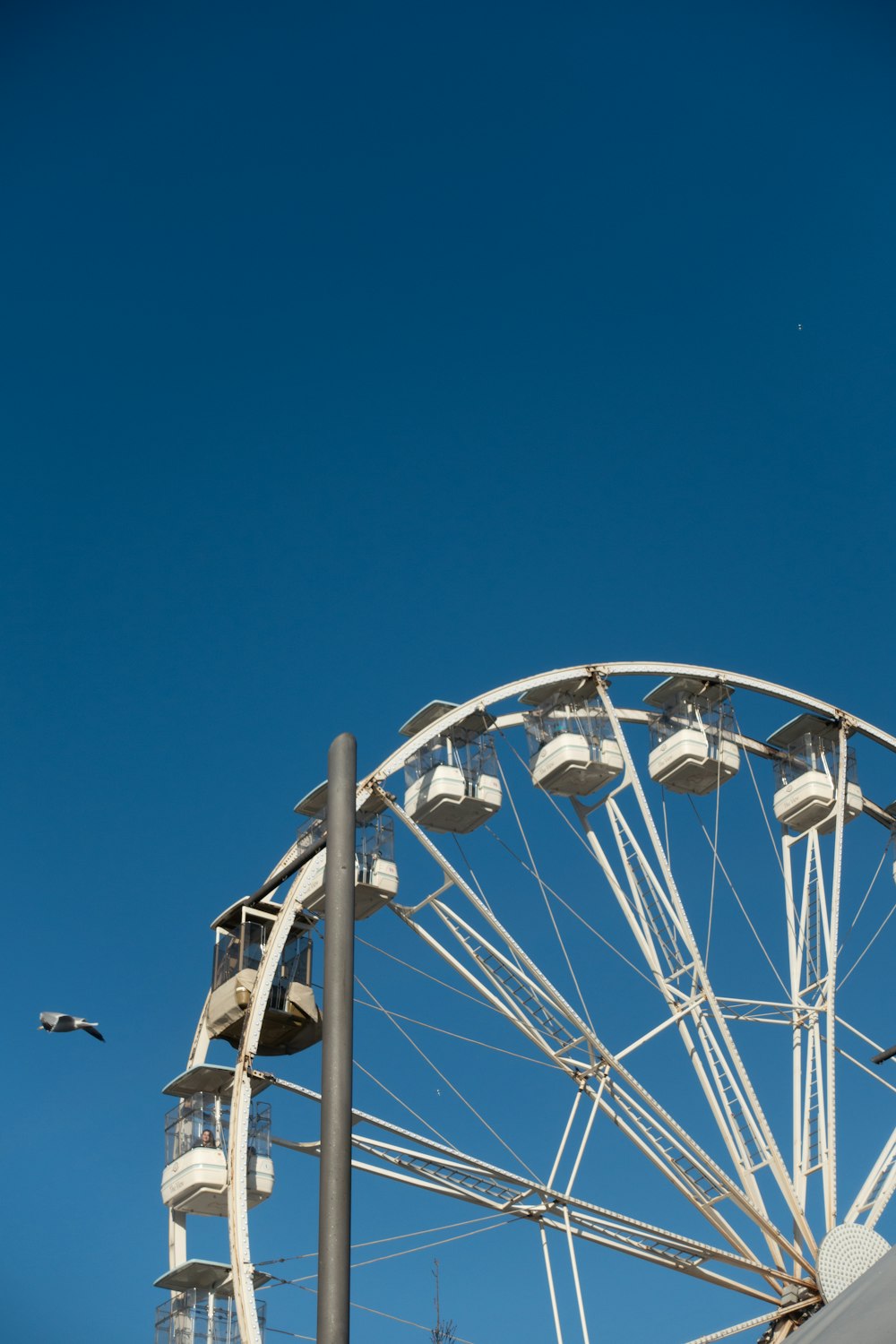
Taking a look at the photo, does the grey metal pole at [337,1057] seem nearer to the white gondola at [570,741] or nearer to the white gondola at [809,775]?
the white gondola at [570,741]

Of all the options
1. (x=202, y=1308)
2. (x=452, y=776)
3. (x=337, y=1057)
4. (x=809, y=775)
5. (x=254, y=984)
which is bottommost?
(x=337, y=1057)

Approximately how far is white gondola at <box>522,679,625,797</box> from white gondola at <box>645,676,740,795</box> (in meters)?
1.83

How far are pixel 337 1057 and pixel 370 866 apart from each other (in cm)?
2014

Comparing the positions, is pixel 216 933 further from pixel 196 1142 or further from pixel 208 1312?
pixel 208 1312

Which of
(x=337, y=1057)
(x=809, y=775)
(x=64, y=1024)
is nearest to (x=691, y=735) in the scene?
(x=809, y=775)

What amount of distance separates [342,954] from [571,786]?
2154cm

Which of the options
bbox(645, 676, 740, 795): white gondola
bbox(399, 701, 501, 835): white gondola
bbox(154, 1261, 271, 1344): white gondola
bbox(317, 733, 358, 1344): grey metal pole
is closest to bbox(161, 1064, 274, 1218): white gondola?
bbox(154, 1261, 271, 1344): white gondola

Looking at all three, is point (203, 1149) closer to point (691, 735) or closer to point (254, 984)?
point (254, 984)

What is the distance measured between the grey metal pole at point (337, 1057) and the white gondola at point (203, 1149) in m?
17.5

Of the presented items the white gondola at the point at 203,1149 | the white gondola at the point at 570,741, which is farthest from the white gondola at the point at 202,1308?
the white gondola at the point at 570,741

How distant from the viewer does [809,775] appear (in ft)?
103

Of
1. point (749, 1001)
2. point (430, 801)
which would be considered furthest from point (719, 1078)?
point (430, 801)

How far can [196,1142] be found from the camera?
2498cm

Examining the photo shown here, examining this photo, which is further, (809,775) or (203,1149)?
(809,775)
